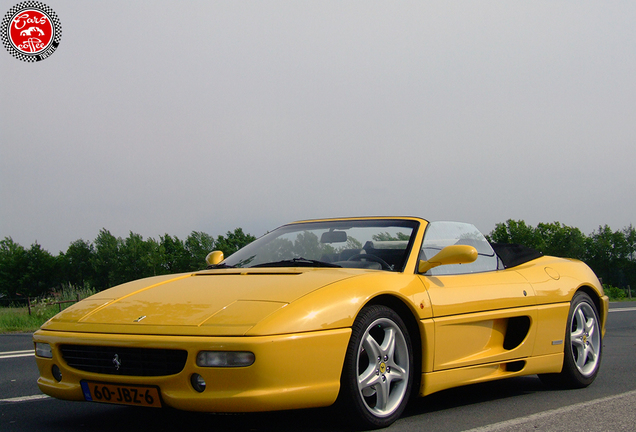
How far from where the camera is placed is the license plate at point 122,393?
3127mm

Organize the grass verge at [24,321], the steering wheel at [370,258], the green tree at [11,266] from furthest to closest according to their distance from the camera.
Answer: the green tree at [11,266] < the grass verge at [24,321] < the steering wheel at [370,258]

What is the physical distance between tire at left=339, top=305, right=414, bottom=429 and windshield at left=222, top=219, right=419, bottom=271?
1.89 ft

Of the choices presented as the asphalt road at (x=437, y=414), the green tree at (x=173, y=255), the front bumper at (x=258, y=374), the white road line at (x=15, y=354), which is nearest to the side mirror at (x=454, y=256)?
the asphalt road at (x=437, y=414)

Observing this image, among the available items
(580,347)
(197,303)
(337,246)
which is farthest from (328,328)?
(580,347)

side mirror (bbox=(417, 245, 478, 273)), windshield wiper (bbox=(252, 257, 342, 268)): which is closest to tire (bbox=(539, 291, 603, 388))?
side mirror (bbox=(417, 245, 478, 273))

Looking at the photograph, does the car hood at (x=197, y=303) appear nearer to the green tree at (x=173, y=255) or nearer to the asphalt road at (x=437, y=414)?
the asphalt road at (x=437, y=414)

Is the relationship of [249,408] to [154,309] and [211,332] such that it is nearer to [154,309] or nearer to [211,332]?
[211,332]

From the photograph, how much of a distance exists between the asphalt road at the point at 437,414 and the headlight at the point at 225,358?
0.64 metres

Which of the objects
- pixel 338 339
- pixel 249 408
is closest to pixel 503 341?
pixel 338 339

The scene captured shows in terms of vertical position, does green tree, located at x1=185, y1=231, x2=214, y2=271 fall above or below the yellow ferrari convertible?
below

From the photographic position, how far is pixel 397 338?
12.2 ft

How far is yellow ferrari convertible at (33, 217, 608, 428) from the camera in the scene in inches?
121

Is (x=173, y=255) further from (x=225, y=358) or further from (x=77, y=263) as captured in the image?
(x=225, y=358)

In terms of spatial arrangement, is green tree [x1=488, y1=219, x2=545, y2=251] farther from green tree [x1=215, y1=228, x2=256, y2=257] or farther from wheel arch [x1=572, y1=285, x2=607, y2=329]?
wheel arch [x1=572, y1=285, x2=607, y2=329]
